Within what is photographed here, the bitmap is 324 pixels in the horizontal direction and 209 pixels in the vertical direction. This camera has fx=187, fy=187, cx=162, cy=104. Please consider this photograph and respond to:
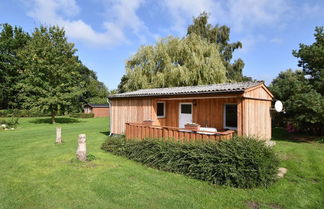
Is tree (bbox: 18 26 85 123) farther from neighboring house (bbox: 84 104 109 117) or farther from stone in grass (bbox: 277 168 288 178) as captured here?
stone in grass (bbox: 277 168 288 178)

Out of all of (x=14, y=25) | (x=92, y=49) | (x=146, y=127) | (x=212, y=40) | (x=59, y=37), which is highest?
(x=14, y=25)

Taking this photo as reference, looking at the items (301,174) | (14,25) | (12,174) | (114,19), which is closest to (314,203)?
(301,174)

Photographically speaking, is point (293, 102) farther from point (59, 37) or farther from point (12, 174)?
point (59, 37)

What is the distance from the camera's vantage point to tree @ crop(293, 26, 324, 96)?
33.8 ft

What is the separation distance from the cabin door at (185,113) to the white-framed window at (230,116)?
1.83 metres

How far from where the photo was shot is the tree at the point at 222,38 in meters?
27.4

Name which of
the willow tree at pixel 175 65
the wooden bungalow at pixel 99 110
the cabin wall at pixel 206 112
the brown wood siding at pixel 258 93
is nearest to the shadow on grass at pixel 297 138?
the brown wood siding at pixel 258 93

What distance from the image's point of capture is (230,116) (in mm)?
8820

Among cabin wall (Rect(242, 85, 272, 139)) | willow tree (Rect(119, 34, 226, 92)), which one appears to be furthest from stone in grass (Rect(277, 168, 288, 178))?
willow tree (Rect(119, 34, 226, 92))

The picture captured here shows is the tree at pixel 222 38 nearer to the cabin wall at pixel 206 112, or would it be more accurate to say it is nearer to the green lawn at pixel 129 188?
the cabin wall at pixel 206 112

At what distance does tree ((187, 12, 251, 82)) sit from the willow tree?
8.38 meters

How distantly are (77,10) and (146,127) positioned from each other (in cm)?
1001

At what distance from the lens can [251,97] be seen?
23.3ft

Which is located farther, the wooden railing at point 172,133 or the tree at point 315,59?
the tree at point 315,59
